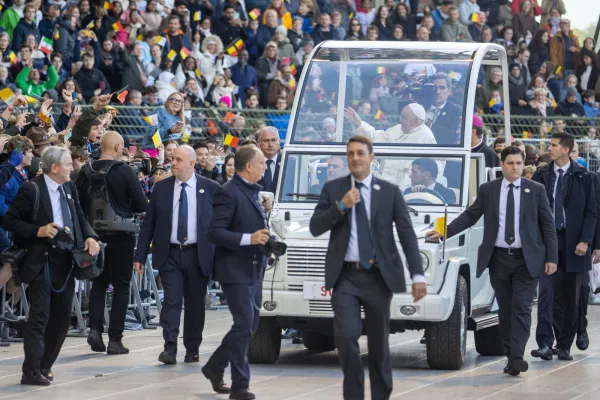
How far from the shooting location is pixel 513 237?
40.8 feet

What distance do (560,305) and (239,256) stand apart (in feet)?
14.5

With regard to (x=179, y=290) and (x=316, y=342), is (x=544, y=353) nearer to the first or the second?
(x=316, y=342)

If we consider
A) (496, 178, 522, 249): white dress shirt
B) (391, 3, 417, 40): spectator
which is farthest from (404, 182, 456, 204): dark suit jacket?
(391, 3, 417, 40): spectator

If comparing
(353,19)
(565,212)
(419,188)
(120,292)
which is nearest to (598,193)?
(565,212)

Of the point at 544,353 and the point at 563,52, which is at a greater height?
the point at 563,52

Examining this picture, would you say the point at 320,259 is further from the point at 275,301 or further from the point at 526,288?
the point at 526,288

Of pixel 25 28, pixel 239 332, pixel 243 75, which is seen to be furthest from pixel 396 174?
pixel 243 75

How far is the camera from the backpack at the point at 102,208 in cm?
1359

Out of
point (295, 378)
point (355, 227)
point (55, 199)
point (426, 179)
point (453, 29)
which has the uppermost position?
point (453, 29)

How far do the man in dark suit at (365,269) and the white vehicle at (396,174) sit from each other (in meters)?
2.62

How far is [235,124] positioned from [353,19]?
680 centimetres

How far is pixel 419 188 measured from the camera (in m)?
13.5

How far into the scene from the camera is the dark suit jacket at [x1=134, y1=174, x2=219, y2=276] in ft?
42.0

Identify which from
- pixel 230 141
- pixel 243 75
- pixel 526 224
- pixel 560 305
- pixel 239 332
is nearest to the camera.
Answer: pixel 239 332
